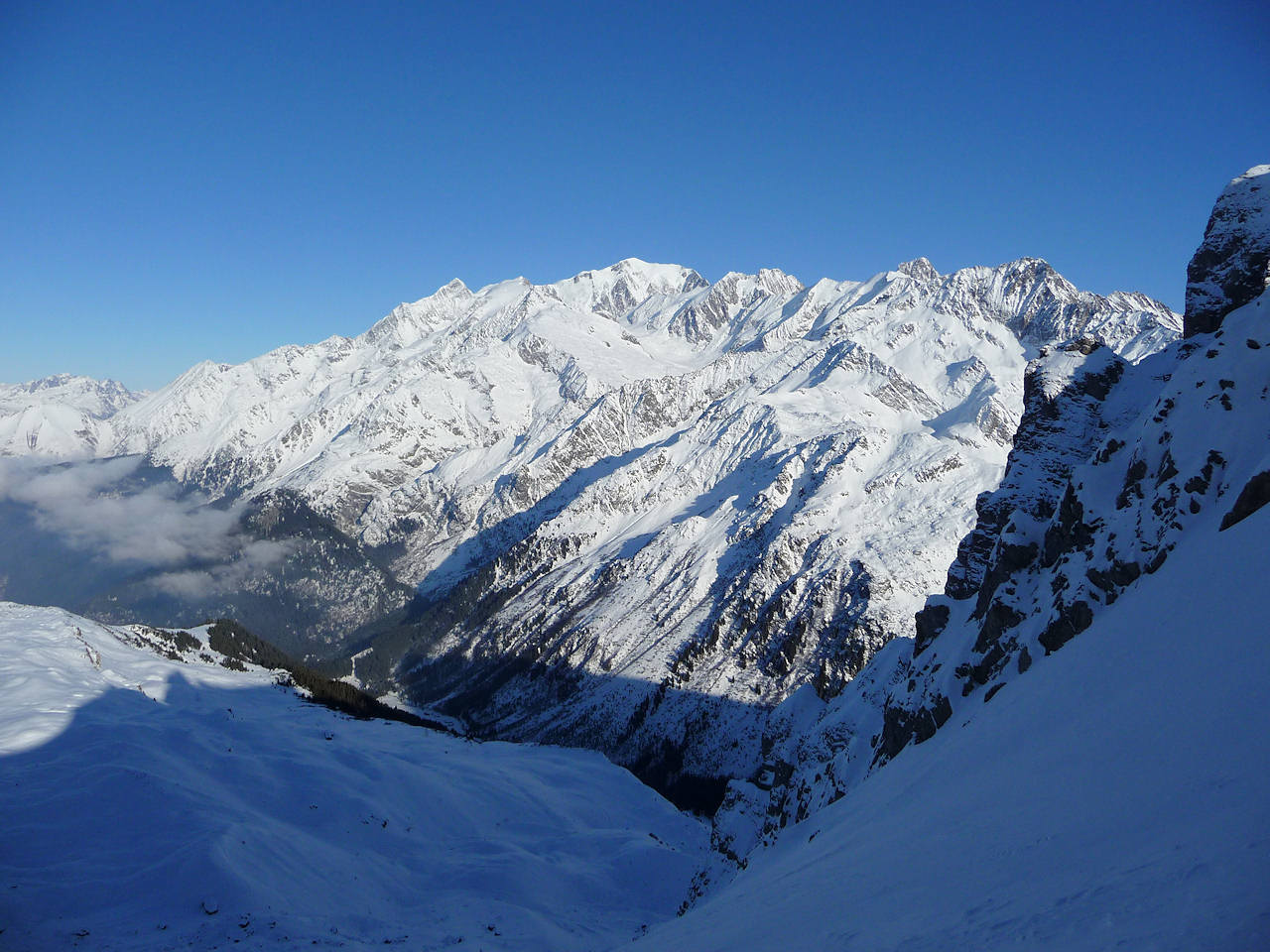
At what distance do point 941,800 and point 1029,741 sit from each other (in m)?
4.07

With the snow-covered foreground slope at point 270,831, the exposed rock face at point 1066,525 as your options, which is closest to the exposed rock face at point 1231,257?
the exposed rock face at point 1066,525

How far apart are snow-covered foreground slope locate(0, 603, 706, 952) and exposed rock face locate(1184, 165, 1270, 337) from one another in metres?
67.2

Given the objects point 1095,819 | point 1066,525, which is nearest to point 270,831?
point 1095,819

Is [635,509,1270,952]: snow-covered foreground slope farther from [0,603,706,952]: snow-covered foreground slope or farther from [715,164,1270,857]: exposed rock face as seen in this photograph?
[0,603,706,952]: snow-covered foreground slope

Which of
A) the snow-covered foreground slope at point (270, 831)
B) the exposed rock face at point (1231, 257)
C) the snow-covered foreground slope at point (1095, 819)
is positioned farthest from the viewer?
the exposed rock face at point (1231, 257)

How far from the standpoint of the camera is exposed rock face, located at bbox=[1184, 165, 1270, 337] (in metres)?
54.7

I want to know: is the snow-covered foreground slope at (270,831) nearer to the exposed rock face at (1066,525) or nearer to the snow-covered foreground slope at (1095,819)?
the exposed rock face at (1066,525)

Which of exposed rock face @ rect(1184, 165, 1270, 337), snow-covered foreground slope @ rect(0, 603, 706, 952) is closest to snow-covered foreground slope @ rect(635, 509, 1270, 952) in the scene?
snow-covered foreground slope @ rect(0, 603, 706, 952)

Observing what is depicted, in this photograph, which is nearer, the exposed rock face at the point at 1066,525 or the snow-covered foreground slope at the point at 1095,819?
the snow-covered foreground slope at the point at 1095,819

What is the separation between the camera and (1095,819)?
16359 millimetres

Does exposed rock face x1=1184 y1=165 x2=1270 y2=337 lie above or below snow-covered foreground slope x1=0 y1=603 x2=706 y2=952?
above

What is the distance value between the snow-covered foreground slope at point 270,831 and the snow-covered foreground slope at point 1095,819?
67.6 ft

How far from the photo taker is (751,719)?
179 meters

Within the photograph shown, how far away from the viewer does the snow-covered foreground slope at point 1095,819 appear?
1177 cm
